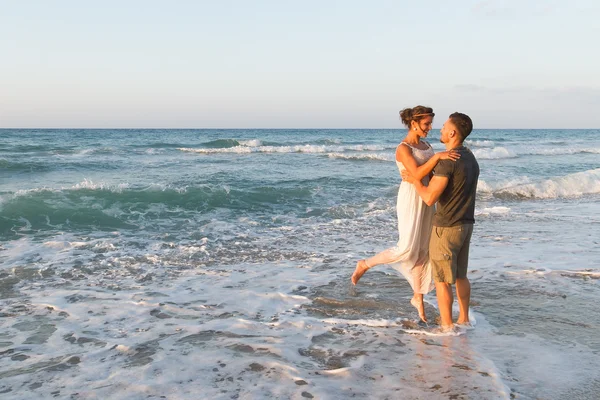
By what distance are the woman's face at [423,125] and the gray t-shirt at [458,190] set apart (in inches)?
15.4

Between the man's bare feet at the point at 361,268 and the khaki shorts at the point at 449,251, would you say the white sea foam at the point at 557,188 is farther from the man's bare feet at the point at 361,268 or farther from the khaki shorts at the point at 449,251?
the khaki shorts at the point at 449,251

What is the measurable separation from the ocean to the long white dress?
1.49ft

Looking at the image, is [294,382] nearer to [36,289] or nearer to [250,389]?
[250,389]

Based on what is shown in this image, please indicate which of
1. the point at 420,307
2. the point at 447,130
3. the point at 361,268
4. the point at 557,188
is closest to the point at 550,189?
the point at 557,188

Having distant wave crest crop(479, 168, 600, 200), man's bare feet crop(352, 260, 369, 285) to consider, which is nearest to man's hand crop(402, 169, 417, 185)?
man's bare feet crop(352, 260, 369, 285)

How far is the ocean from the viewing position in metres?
3.70

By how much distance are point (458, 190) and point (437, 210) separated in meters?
0.29

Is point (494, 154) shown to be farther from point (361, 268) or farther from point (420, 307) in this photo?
point (420, 307)

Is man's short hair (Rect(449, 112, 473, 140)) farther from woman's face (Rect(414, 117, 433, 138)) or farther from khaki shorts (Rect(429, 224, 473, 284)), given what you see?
khaki shorts (Rect(429, 224, 473, 284))

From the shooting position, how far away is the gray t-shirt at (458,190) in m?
4.36

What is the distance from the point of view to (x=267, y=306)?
553 cm

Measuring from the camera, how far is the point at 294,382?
12.0ft

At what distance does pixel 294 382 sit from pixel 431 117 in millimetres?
2535

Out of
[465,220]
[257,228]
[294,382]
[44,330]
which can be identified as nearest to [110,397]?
[294,382]
